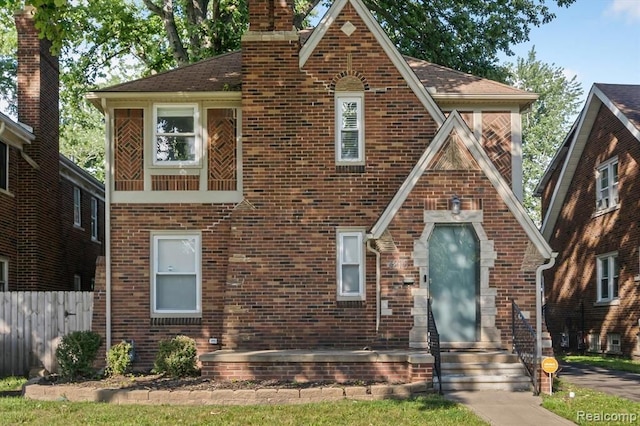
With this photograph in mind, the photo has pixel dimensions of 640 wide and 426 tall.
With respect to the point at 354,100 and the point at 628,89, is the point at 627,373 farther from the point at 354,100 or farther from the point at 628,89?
the point at 628,89

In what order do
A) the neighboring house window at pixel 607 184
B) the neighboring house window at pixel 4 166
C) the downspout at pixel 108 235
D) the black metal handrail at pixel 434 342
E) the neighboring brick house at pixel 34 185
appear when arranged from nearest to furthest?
the black metal handrail at pixel 434 342
the downspout at pixel 108 235
the neighboring house window at pixel 4 166
the neighboring brick house at pixel 34 185
the neighboring house window at pixel 607 184

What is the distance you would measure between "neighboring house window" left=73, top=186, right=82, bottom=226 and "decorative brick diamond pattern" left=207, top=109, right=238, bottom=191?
9.07m

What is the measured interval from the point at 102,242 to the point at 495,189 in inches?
642

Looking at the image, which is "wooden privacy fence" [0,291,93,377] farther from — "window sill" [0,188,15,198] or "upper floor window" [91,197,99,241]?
"upper floor window" [91,197,99,241]

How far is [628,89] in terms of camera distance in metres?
22.5

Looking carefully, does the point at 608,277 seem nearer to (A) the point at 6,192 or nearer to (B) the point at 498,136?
(B) the point at 498,136

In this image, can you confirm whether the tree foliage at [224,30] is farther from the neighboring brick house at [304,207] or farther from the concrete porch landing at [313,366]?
the concrete porch landing at [313,366]

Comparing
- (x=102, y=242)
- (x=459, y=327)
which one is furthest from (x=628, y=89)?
(x=102, y=242)

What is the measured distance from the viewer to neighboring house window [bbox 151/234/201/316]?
50.9ft

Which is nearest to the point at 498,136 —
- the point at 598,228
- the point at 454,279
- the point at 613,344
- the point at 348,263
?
the point at 454,279

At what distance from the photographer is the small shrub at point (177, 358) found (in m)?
14.0

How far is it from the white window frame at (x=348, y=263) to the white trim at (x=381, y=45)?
9.56ft

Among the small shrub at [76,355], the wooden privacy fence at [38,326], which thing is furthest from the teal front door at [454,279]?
the wooden privacy fence at [38,326]

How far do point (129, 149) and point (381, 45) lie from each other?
575 centimetres
